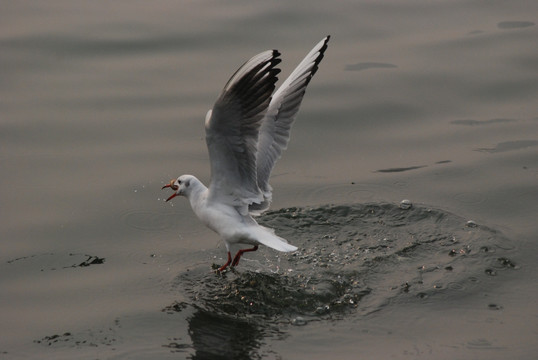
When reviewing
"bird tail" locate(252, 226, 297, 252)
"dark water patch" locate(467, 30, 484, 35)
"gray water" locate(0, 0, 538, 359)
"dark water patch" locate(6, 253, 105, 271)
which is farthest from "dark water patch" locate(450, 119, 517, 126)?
"dark water patch" locate(6, 253, 105, 271)

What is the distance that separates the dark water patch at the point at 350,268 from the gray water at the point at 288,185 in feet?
0.07

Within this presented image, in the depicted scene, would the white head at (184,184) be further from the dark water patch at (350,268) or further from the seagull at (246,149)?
the dark water patch at (350,268)

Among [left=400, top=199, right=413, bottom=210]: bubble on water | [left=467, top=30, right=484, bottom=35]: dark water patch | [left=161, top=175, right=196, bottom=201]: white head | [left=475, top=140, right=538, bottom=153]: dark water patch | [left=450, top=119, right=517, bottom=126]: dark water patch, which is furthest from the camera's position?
[left=467, top=30, right=484, bottom=35]: dark water patch

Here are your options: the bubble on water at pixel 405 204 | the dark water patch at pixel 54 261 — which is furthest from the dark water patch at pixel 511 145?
the dark water patch at pixel 54 261

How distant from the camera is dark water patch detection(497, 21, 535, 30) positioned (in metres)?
11.7

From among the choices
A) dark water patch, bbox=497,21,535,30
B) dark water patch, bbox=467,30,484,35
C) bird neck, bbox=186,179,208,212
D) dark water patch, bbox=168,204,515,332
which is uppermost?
dark water patch, bbox=497,21,535,30

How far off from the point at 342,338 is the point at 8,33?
7.14m

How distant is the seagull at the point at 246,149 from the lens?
6.70 m

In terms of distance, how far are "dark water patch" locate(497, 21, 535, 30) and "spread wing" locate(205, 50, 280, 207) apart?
19.4 feet

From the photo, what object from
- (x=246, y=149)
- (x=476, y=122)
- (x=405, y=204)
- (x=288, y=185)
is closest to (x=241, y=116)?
(x=246, y=149)

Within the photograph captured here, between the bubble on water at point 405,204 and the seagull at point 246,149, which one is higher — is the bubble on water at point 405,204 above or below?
below

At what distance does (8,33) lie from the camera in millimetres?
11422

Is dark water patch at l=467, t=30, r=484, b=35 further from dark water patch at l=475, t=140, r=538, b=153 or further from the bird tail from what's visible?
the bird tail

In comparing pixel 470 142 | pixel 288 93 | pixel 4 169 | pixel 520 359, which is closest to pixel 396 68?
pixel 470 142
